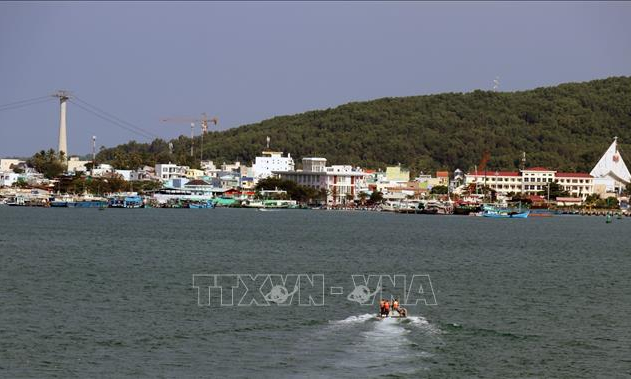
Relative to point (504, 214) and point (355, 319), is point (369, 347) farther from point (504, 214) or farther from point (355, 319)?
point (504, 214)

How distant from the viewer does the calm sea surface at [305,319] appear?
34.0m

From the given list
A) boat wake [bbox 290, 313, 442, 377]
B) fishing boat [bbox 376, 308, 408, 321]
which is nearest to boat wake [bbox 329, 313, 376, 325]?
boat wake [bbox 290, 313, 442, 377]

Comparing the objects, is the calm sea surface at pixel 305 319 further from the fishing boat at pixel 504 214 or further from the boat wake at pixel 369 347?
the fishing boat at pixel 504 214

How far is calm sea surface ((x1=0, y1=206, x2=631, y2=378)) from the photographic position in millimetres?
34000

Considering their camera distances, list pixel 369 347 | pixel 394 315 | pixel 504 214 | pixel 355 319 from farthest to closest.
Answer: pixel 504 214 → pixel 394 315 → pixel 355 319 → pixel 369 347

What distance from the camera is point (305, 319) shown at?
1662 inches

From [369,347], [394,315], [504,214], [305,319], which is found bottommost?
[369,347]

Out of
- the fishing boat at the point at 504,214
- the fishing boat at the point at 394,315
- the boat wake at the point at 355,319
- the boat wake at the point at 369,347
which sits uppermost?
the fishing boat at the point at 504,214

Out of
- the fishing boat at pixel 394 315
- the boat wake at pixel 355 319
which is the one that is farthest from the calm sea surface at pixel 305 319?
the fishing boat at pixel 394 315

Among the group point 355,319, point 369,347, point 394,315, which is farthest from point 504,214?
point 369,347

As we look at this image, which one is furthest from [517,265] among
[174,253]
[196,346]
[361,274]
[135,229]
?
[135,229]

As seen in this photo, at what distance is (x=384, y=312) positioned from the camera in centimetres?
4166

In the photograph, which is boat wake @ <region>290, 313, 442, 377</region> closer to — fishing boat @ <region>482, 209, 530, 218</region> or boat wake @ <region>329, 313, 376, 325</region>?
boat wake @ <region>329, 313, 376, 325</region>

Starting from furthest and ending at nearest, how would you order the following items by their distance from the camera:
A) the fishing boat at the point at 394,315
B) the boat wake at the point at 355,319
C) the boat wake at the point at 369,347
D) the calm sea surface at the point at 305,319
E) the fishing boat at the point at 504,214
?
the fishing boat at the point at 504,214
the fishing boat at the point at 394,315
the boat wake at the point at 355,319
the calm sea surface at the point at 305,319
the boat wake at the point at 369,347
